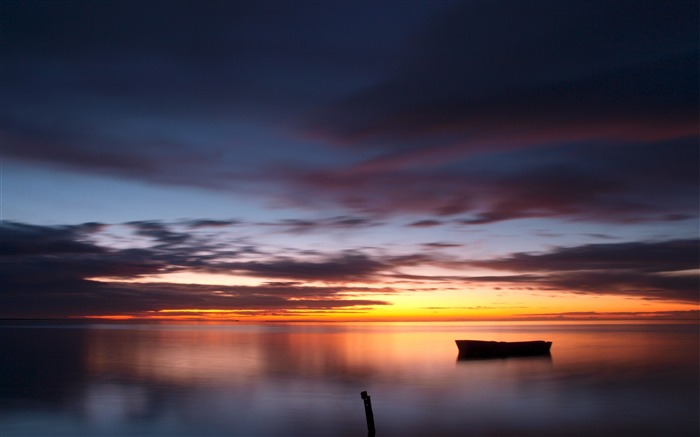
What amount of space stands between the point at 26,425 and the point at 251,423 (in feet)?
31.2

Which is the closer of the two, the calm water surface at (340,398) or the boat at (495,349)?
the calm water surface at (340,398)

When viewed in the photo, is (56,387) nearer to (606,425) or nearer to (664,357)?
(606,425)

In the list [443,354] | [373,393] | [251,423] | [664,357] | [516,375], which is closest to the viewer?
[251,423]

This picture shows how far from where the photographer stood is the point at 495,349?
62.9 m

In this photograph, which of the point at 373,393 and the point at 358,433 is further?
the point at 373,393

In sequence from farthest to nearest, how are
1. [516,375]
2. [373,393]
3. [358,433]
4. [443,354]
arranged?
[443,354] < [516,375] < [373,393] < [358,433]

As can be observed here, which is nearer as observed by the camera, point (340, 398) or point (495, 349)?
point (340, 398)

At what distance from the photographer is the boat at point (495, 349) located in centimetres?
6241

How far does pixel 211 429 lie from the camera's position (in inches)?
982

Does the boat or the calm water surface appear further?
the boat

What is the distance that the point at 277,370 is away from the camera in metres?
48.8

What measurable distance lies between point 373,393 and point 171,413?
1235 cm

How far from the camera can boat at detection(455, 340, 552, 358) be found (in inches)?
2457

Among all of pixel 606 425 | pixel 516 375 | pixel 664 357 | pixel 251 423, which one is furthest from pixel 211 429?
pixel 664 357
